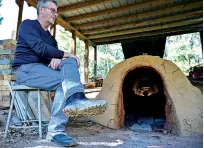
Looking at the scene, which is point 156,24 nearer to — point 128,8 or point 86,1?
point 128,8

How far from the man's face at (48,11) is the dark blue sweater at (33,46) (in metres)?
0.09

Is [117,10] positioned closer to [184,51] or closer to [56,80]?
[56,80]

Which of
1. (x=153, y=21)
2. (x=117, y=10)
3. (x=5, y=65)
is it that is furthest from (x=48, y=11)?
(x=153, y=21)

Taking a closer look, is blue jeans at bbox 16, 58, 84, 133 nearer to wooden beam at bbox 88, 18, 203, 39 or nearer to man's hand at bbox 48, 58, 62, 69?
man's hand at bbox 48, 58, 62, 69

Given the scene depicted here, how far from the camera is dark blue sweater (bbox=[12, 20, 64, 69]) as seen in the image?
5.68 feet

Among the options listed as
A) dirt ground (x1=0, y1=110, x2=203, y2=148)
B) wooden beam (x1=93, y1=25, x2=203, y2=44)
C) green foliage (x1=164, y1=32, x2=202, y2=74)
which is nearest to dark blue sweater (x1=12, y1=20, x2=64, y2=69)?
dirt ground (x1=0, y1=110, x2=203, y2=148)

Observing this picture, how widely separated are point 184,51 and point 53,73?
1867 centimetres

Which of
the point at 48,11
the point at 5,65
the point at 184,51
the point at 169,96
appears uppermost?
the point at 184,51

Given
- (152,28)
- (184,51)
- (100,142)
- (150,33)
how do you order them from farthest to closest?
(184,51), (150,33), (152,28), (100,142)

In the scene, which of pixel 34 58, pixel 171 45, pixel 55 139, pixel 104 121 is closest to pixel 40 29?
pixel 34 58

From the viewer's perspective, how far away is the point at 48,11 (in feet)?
6.36

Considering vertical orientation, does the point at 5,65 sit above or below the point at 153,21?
below

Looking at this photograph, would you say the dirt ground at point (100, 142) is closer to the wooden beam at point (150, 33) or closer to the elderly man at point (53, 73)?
the elderly man at point (53, 73)

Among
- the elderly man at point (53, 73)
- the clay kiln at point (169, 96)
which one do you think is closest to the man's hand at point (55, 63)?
the elderly man at point (53, 73)
